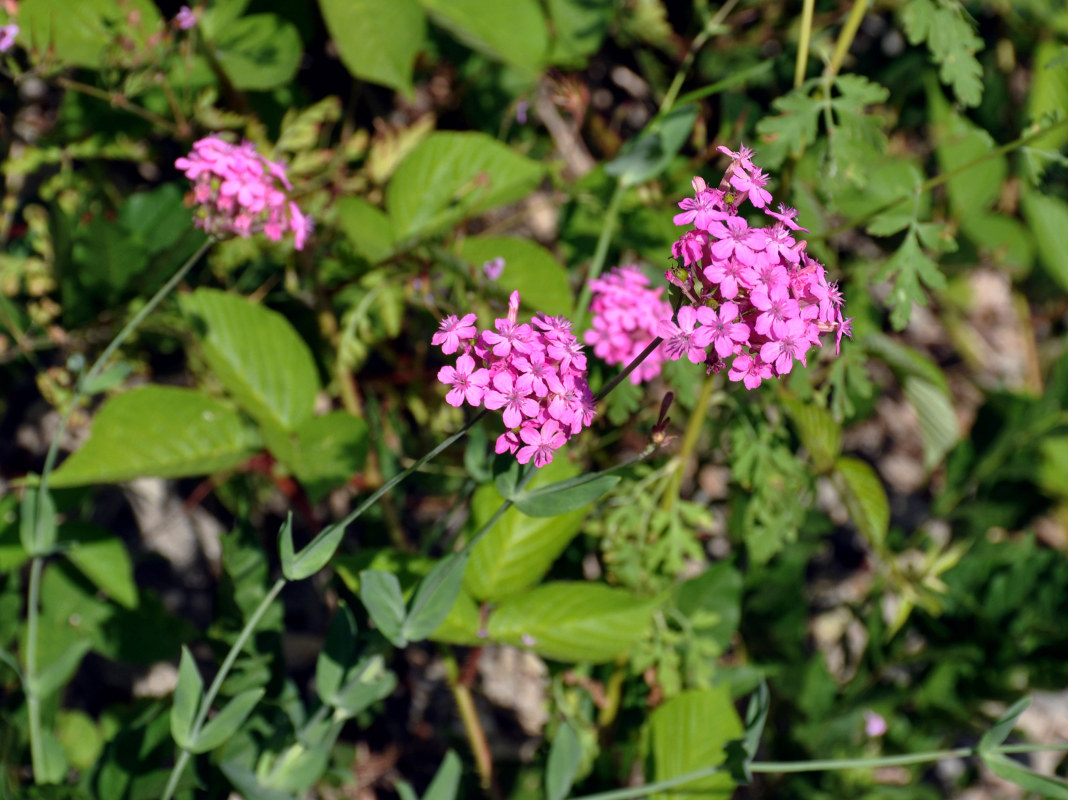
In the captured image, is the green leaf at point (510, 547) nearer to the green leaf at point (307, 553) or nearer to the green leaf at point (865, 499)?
the green leaf at point (307, 553)

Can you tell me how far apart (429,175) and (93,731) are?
136cm

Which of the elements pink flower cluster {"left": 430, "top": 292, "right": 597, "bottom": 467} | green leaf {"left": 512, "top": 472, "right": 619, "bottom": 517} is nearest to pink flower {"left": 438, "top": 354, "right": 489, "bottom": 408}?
pink flower cluster {"left": 430, "top": 292, "right": 597, "bottom": 467}

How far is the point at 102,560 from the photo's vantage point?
169 centimetres

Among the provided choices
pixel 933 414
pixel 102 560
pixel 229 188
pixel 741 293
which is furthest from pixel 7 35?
pixel 933 414

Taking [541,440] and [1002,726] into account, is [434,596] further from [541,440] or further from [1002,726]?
[1002,726]

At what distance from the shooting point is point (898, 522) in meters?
2.80

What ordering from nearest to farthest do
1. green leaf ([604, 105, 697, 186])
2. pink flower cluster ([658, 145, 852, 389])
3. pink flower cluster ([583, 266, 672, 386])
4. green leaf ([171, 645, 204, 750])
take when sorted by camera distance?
pink flower cluster ([658, 145, 852, 389]) < green leaf ([171, 645, 204, 750]) < pink flower cluster ([583, 266, 672, 386]) < green leaf ([604, 105, 697, 186])

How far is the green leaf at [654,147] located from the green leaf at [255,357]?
678mm

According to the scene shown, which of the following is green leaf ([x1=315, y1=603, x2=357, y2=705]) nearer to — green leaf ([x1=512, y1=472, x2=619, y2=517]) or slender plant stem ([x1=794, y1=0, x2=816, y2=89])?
green leaf ([x1=512, y1=472, x2=619, y2=517])

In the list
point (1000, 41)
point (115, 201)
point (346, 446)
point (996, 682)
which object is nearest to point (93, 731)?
point (346, 446)

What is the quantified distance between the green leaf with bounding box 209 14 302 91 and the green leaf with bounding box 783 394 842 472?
3.82 ft

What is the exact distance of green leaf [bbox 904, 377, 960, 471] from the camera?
2129 millimetres

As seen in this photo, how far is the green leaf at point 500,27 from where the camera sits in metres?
1.75

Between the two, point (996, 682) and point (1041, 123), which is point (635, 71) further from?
point (996, 682)
